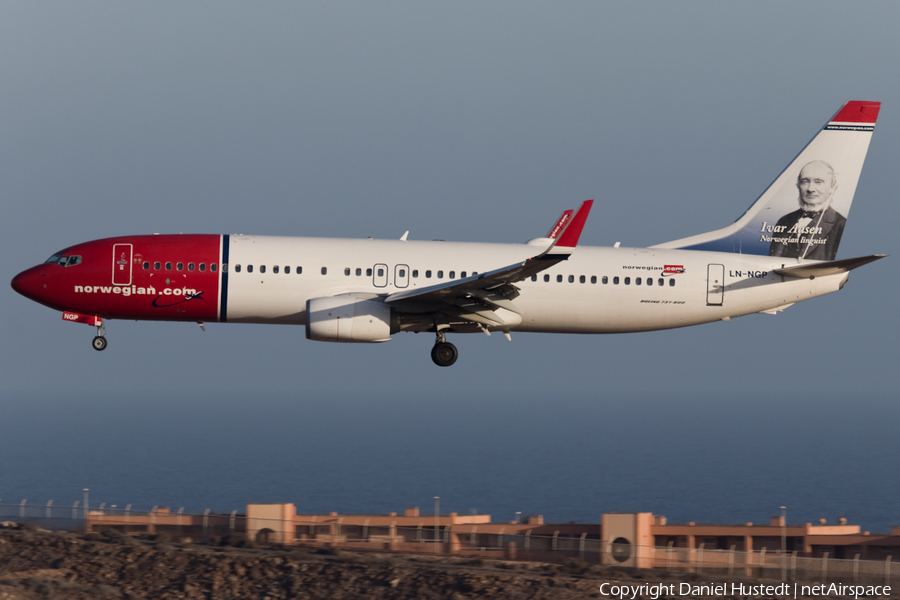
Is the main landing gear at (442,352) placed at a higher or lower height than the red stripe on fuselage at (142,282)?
lower

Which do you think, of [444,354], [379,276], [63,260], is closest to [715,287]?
[444,354]

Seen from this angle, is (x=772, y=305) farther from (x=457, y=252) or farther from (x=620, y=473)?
(x=620, y=473)

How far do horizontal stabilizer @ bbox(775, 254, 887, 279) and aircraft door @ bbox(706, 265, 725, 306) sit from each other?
2.30 m

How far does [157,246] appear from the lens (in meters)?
35.4

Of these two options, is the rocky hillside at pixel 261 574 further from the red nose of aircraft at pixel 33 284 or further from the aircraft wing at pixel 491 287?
the red nose of aircraft at pixel 33 284

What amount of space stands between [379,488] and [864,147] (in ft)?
351

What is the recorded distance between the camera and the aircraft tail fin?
3959 cm

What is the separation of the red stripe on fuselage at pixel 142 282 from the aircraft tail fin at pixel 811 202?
17816 millimetres

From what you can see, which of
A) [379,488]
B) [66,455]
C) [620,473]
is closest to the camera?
[379,488]

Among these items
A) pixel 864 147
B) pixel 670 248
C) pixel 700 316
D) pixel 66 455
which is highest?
pixel 864 147

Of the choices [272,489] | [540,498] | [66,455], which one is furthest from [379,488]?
[66,455]

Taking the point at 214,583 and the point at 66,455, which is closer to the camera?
the point at 214,583

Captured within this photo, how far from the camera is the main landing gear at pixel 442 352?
3612 cm

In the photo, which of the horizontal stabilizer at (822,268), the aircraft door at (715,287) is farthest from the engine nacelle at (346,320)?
the horizontal stabilizer at (822,268)
